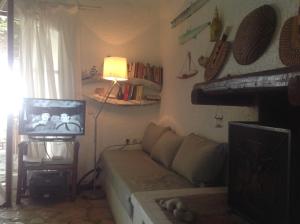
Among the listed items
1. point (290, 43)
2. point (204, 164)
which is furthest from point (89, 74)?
point (290, 43)

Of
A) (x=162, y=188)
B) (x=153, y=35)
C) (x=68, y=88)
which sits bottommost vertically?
(x=162, y=188)

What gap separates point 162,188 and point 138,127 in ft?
6.70

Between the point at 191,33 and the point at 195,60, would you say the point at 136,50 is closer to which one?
the point at 191,33

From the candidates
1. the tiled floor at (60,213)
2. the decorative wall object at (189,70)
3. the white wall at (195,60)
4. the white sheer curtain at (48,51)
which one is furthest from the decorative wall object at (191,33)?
the tiled floor at (60,213)

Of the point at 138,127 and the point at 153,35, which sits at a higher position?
the point at 153,35

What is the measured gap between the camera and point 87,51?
3957 mm

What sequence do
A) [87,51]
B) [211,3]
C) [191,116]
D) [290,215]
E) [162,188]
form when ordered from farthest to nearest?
1. [87,51]
2. [191,116]
3. [211,3]
4. [162,188]
5. [290,215]

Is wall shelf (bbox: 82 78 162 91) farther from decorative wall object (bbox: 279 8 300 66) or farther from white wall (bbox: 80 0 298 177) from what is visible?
decorative wall object (bbox: 279 8 300 66)

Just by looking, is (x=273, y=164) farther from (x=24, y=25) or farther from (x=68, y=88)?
(x=24, y=25)

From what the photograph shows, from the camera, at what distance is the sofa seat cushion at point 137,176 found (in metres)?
2.22

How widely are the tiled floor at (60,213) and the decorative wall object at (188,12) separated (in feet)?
7.39

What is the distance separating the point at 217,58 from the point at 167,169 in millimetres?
1127

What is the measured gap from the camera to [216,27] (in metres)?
2.47

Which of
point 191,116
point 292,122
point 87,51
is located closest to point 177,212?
point 292,122
